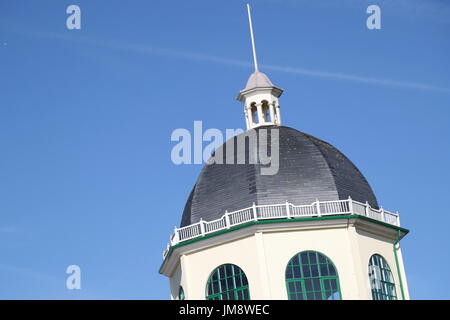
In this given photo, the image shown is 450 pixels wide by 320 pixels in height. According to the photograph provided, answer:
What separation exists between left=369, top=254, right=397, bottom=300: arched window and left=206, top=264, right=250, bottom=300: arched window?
5835 millimetres

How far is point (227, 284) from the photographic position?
49.3 meters

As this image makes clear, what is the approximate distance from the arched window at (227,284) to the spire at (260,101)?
9.48 m

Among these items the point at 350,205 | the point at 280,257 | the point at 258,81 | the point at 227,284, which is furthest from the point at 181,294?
the point at 258,81

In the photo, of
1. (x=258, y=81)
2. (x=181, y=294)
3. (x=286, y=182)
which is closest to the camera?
(x=286, y=182)

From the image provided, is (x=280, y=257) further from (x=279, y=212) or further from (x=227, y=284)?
(x=227, y=284)

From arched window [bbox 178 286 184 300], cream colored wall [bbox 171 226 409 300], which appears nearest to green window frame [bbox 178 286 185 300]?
arched window [bbox 178 286 184 300]

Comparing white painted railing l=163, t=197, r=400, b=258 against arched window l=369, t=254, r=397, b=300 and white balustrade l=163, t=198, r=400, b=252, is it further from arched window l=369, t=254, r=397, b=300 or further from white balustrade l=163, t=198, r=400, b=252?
Result: arched window l=369, t=254, r=397, b=300

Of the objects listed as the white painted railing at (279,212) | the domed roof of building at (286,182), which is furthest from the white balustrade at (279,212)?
the domed roof of building at (286,182)

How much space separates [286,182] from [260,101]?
7.19 metres

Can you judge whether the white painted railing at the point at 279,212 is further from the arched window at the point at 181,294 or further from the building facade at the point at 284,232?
the arched window at the point at 181,294

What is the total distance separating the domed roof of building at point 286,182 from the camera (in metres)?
50.4

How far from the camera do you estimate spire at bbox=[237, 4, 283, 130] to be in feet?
185
